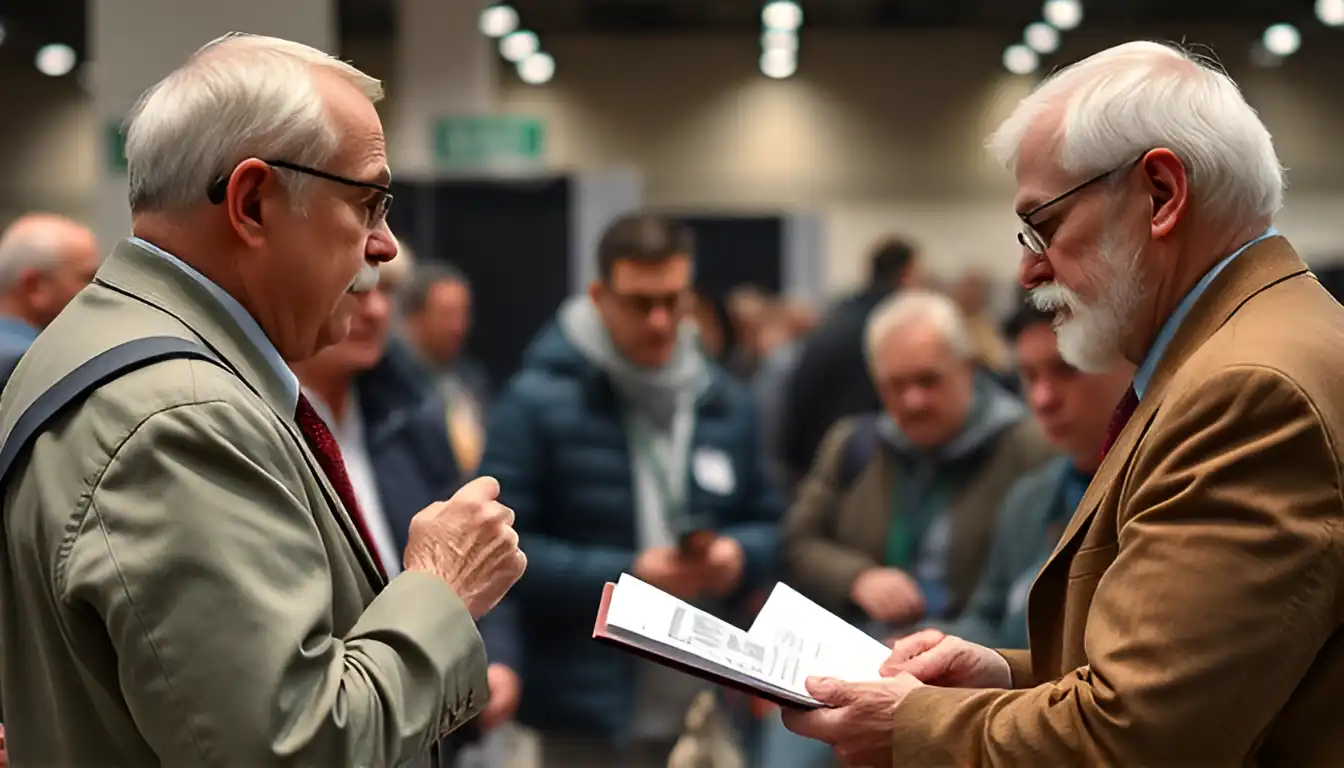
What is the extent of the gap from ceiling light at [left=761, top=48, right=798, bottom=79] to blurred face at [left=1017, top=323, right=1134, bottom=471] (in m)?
3.78

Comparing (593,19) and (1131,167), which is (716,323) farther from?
(1131,167)

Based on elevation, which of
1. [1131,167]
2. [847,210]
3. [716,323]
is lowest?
[716,323]

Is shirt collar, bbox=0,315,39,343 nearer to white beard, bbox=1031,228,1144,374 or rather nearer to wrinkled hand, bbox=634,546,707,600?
wrinkled hand, bbox=634,546,707,600

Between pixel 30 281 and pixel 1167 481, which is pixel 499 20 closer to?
pixel 30 281

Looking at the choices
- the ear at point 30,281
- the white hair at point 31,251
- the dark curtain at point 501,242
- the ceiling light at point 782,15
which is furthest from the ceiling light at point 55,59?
the ceiling light at point 782,15

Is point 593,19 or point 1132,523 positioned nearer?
point 1132,523

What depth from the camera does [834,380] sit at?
4980 millimetres

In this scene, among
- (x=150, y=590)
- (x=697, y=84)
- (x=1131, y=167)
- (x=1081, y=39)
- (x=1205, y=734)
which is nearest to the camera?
(x=150, y=590)

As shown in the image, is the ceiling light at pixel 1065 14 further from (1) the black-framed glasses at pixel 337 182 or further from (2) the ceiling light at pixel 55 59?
(1) the black-framed glasses at pixel 337 182

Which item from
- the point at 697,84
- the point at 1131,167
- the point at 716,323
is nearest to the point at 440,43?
the point at 697,84

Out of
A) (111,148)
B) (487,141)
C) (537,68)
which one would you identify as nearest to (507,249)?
(487,141)

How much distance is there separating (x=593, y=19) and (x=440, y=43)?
0.69m

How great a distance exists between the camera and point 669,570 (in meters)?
3.78

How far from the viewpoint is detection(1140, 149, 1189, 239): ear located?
1698 millimetres
